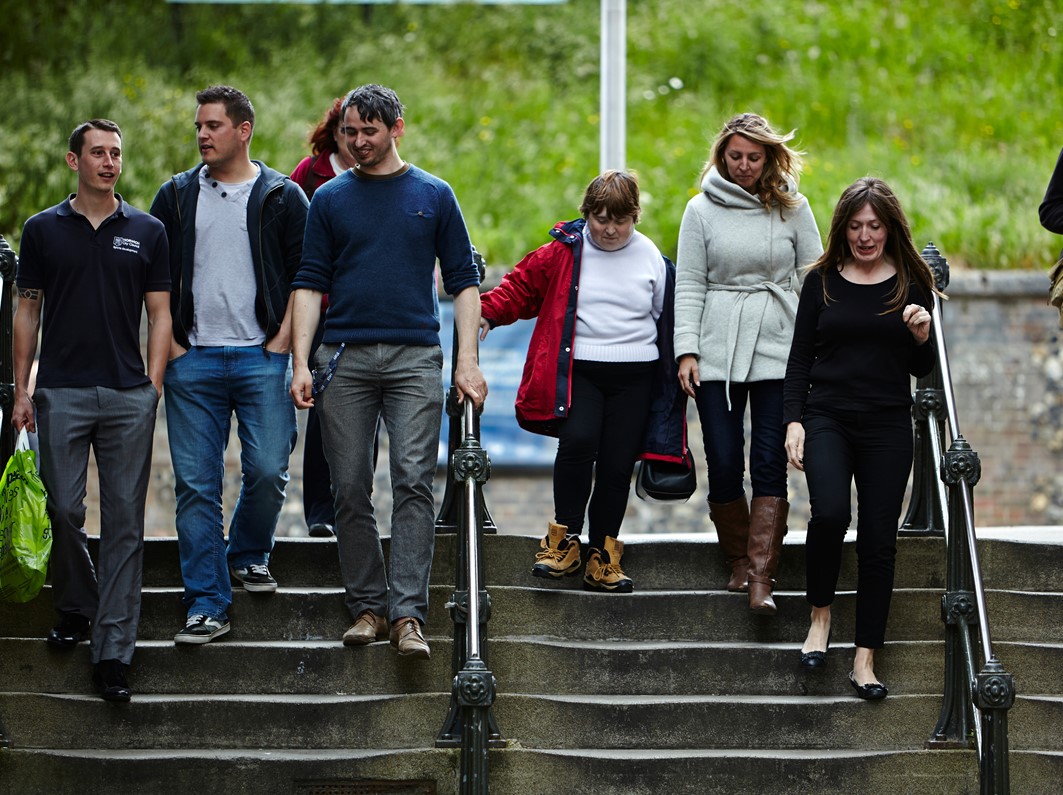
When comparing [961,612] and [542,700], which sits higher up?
[961,612]

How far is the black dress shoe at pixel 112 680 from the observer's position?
5.29m

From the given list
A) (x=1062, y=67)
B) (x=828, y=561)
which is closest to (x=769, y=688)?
(x=828, y=561)

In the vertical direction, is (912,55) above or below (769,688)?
above

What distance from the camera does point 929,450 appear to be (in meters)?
6.44

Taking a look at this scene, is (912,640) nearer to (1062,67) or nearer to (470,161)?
(470,161)

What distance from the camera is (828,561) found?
5371mm

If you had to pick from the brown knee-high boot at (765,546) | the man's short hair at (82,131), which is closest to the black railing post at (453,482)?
the brown knee-high boot at (765,546)

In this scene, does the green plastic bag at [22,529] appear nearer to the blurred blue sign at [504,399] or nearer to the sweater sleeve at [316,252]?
the sweater sleeve at [316,252]

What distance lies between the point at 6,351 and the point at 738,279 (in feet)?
10.1

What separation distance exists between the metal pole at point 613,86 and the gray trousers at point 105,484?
4325mm

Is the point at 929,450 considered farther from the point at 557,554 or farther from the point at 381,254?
the point at 381,254

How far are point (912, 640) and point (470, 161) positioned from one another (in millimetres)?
9125

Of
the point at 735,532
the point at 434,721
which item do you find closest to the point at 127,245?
the point at 434,721

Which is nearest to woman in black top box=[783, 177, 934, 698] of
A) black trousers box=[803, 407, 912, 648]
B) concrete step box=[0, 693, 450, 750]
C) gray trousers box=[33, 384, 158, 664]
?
black trousers box=[803, 407, 912, 648]
